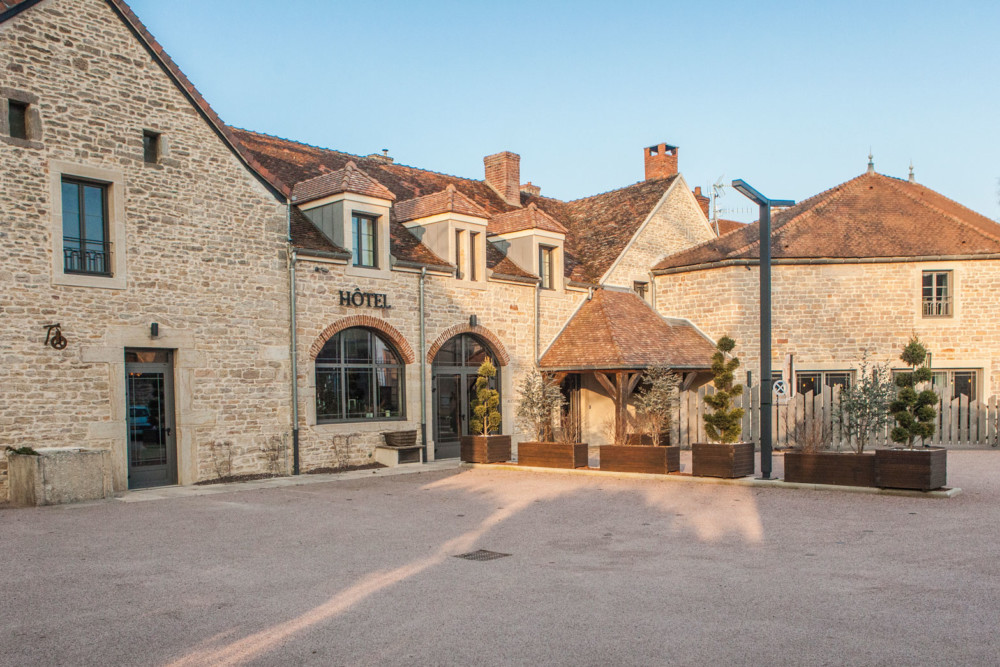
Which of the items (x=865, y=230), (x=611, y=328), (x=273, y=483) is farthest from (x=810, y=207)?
(x=273, y=483)

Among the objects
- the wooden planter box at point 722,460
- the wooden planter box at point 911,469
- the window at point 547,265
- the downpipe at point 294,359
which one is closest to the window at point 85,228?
the downpipe at point 294,359

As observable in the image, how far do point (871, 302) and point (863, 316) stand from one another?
15.5 inches

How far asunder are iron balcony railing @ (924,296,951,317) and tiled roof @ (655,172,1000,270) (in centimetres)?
111

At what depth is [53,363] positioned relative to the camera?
12.0m

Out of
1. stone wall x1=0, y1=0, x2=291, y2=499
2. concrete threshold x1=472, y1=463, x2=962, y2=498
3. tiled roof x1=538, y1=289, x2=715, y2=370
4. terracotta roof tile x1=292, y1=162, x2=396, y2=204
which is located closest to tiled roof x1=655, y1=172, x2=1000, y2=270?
tiled roof x1=538, y1=289, x2=715, y2=370

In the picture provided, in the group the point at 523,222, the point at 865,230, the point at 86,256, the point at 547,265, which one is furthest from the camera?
the point at 865,230

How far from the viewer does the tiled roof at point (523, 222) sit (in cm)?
→ 1952

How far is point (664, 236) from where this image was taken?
23156 mm

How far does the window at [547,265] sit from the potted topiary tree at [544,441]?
4045 millimetres

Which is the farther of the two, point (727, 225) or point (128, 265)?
point (727, 225)

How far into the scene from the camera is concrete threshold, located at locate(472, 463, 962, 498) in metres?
11.3

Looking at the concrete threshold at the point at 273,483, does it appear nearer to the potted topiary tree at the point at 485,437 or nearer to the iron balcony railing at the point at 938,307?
the potted topiary tree at the point at 485,437

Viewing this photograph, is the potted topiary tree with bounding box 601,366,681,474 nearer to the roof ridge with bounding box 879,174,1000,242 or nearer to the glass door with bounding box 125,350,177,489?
the glass door with bounding box 125,350,177,489

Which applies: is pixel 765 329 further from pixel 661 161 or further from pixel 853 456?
pixel 661 161
